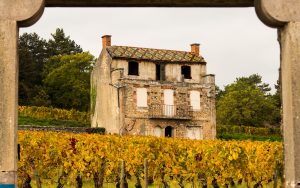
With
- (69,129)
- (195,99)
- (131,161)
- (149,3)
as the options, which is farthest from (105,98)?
(149,3)

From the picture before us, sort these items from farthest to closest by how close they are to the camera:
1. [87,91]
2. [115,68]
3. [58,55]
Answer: [58,55] → [87,91] → [115,68]

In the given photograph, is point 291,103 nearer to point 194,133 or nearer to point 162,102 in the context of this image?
point 162,102

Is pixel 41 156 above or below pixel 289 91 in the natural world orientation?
below

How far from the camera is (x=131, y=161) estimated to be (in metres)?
17.8

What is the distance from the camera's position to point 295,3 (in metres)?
6.01

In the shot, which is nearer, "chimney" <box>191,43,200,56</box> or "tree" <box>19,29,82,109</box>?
"chimney" <box>191,43,200,56</box>

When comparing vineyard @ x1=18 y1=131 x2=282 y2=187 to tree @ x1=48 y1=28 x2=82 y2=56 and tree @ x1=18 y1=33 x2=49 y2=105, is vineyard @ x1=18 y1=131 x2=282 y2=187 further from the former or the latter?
tree @ x1=48 y1=28 x2=82 y2=56

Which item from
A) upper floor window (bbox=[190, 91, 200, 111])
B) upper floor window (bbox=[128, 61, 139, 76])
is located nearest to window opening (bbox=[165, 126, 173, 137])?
upper floor window (bbox=[190, 91, 200, 111])

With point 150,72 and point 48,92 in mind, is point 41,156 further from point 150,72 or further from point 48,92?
point 48,92

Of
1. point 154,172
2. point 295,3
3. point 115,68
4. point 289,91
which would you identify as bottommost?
A: point 154,172

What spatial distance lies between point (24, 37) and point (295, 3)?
65.0 metres

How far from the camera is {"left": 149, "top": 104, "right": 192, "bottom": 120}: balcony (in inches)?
1689

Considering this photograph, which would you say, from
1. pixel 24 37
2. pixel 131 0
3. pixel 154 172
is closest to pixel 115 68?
pixel 154 172

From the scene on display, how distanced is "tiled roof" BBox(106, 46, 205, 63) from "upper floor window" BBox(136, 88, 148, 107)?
249 centimetres
